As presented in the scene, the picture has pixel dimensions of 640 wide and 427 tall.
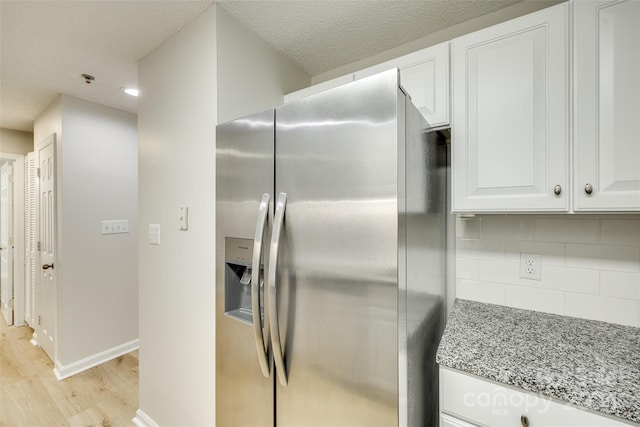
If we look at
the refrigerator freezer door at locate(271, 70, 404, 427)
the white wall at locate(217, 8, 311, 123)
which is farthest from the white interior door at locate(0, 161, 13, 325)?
the refrigerator freezer door at locate(271, 70, 404, 427)

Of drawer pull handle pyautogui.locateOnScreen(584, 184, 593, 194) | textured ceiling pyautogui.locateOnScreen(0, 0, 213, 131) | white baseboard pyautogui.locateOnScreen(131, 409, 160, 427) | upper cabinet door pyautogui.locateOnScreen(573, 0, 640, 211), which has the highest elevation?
textured ceiling pyautogui.locateOnScreen(0, 0, 213, 131)

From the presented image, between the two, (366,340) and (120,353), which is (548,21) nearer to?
(366,340)

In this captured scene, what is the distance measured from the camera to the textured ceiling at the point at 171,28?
4.86 ft

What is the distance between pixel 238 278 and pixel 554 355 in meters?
1.22

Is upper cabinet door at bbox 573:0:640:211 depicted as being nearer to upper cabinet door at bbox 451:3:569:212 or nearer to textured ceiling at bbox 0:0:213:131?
upper cabinet door at bbox 451:3:569:212

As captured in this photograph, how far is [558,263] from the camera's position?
132 cm

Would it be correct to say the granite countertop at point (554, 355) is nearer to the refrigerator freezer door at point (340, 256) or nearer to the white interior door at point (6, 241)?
the refrigerator freezer door at point (340, 256)

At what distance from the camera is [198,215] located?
1.57 m

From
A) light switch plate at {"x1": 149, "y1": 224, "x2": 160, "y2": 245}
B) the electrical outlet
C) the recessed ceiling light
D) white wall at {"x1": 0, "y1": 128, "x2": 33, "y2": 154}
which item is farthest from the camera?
white wall at {"x1": 0, "y1": 128, "x2": 33, "y2": 154}

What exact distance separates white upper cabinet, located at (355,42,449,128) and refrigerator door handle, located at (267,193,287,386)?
0.79 m

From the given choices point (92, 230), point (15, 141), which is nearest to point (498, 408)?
point (92, 230)

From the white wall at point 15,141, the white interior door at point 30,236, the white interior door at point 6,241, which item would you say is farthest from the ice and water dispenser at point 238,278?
the white interior door at point 6,241

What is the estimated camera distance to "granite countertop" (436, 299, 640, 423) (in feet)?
2.56

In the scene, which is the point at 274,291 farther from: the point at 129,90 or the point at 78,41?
the point at 129,90
